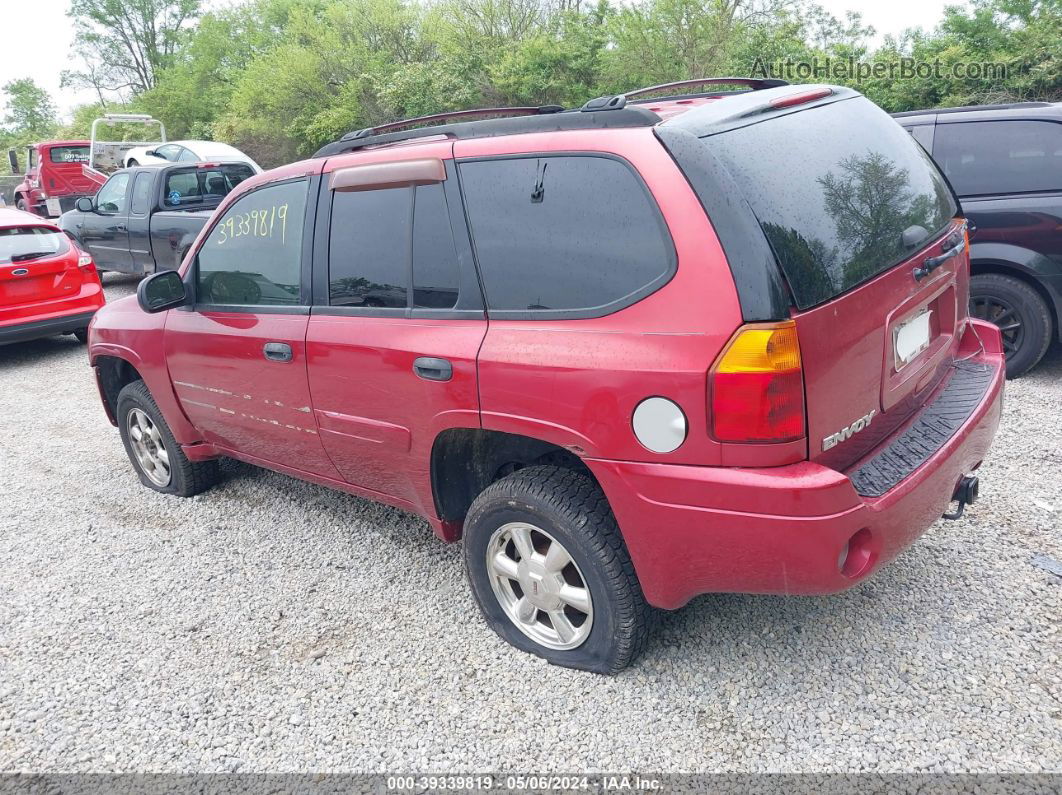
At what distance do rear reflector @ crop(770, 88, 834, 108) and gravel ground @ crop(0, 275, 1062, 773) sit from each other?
1825 millimetres

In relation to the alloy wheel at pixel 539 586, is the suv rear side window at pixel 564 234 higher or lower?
higher

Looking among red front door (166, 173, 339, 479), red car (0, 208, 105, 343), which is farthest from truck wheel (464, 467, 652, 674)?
red car (0, 208, 105, 343)

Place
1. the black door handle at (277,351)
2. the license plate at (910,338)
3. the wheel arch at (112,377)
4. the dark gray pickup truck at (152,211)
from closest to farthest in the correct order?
1. the license plate at (910,338)
2. the black door handle at (277,351)
3. the wheel arch at (112,377)
4. the dark gray pickup truck at (152,211)

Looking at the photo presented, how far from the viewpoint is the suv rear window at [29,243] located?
7.68 meters

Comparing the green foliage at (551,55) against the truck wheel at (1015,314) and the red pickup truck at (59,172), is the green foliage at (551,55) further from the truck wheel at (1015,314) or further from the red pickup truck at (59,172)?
the truck wheel at (1015,314)

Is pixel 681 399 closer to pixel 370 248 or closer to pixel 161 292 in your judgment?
pixel 370 248

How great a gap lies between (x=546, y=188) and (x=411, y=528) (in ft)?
6.62

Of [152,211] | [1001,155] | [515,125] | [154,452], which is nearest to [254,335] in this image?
[515,125]

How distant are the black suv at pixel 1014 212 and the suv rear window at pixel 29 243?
26.7 feet

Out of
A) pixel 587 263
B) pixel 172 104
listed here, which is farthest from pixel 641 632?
pixel 172 104

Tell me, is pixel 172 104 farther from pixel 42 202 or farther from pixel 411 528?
pixel 411 528

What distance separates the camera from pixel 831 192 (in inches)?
93.0

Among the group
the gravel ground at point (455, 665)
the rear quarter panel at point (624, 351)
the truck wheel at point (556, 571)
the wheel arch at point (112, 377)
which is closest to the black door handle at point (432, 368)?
the rear quarter panel at point (624, 351)

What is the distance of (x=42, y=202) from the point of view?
21172 mm
